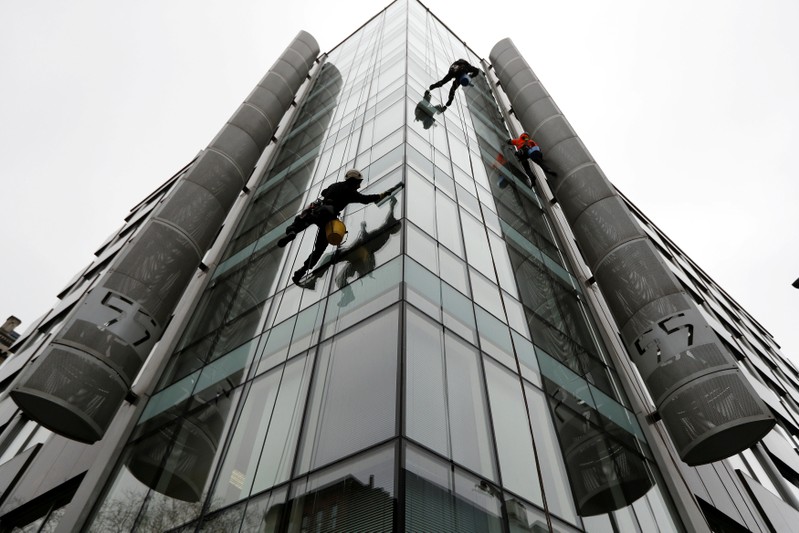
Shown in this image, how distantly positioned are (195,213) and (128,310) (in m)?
4.07

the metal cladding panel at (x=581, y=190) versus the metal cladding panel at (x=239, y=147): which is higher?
the metal cladding panel at (x=239, y=147)

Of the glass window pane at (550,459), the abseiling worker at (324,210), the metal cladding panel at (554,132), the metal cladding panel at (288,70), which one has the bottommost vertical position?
the glass window pane at (550,459)

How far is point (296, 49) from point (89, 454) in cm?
2341

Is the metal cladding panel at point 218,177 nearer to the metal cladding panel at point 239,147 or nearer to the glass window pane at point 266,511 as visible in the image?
the metal cladding panel at point 239,147

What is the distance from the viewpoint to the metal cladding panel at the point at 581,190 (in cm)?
1697

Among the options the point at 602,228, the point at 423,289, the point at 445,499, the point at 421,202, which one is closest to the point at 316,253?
the point at 421,202

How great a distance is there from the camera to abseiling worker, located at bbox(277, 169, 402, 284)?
11508mm

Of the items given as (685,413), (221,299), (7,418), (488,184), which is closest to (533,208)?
(488,184)

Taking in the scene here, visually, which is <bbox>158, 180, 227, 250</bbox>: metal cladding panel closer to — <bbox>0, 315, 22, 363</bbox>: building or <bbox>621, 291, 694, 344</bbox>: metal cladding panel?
<bbox>621, 291, 694, 344</bbox>: metal cladding panel

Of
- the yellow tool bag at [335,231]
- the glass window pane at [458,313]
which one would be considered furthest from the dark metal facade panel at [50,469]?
the glass window pane at [458,313]

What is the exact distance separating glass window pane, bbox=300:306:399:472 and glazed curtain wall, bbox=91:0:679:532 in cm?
3

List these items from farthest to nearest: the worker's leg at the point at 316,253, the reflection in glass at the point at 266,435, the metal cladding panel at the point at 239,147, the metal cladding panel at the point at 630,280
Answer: the metal cladding panel at the point at 239,147
the metal cladding panel at the point at 630,280
the worker's leg at the point at 316,253
the reflection in glass at the point at 266,435

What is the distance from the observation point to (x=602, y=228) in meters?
15.9

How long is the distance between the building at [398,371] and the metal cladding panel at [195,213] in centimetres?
10
